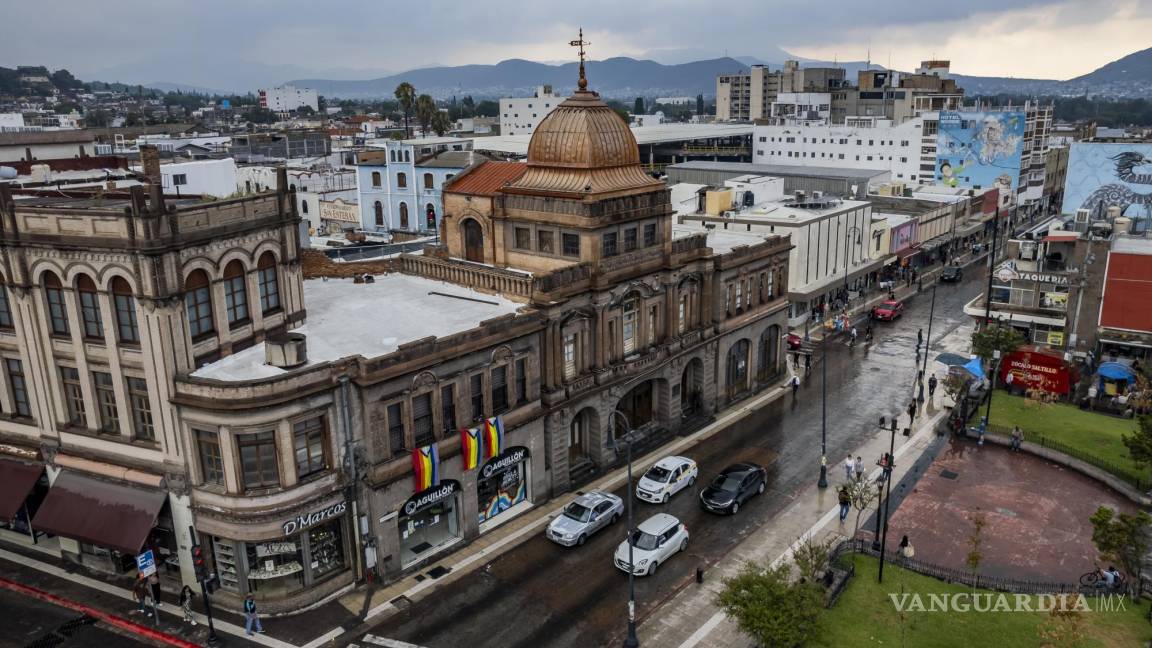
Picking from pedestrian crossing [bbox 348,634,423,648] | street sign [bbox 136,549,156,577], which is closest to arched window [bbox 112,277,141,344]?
street sign [bbox 136,549,156,577]

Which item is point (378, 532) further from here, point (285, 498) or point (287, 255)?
point (287, 255)

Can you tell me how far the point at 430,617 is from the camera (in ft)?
109

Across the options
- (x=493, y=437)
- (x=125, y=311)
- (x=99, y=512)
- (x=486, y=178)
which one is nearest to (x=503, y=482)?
(x=493, y=437)

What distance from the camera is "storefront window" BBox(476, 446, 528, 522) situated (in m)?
39.8

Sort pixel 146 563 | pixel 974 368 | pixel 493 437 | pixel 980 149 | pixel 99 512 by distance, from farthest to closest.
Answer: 1. pixel 980 149
2. pixel 974 368
3. pixel 493 437
4. pixel 99 512
5. pixel 146 563

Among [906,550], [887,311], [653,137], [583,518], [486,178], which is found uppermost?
[653,137]

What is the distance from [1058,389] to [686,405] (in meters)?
26.5

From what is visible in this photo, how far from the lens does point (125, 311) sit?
3247 centimetres

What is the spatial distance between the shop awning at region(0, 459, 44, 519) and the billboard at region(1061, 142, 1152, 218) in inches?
3700

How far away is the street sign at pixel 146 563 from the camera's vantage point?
31797 mm

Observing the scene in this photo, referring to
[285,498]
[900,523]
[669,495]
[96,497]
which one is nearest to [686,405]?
[669,495]

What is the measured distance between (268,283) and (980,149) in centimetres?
12884

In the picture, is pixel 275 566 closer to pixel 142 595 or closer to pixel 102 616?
pixel 142 595

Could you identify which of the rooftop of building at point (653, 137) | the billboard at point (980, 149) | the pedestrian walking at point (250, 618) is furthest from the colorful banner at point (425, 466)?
the billboard at point (980, 149)
